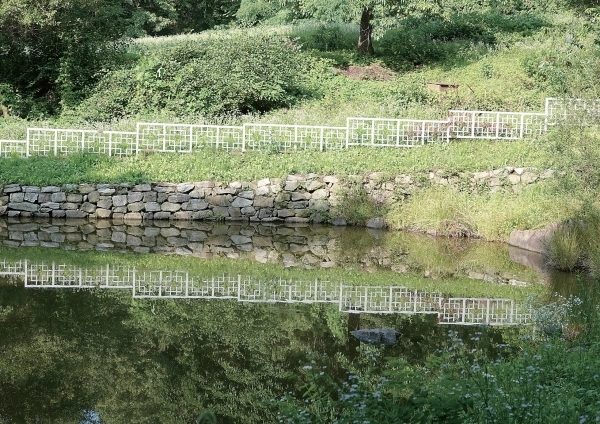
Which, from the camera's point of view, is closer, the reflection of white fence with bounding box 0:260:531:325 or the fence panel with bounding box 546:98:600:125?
the reflection of white fence with bounding box 0:260:531:325

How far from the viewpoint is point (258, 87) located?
25125mm

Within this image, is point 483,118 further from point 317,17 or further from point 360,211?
point 317,17

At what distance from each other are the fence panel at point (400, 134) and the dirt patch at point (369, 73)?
774cm

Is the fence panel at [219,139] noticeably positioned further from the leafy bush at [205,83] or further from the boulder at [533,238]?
the boulder at [533,238]

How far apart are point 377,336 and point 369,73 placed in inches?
801

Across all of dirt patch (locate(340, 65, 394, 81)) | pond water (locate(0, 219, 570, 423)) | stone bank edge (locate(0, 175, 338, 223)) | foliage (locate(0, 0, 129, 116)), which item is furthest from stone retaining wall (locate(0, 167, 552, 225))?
dirt patch (locate(340, 65, 394, 81))

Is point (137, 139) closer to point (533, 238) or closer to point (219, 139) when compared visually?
point (219, 139)

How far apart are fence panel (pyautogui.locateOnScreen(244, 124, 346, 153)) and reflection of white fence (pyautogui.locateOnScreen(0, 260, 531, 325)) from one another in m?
7.13

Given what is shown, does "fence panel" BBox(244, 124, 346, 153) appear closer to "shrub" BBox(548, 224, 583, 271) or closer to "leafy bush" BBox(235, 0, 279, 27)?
"shrub" BBox(548, 224, 583, 271)

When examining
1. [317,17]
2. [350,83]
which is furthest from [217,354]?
[317,17]

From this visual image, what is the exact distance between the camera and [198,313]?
11.4 meters

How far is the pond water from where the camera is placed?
8258 mm

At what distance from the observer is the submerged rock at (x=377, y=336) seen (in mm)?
9898

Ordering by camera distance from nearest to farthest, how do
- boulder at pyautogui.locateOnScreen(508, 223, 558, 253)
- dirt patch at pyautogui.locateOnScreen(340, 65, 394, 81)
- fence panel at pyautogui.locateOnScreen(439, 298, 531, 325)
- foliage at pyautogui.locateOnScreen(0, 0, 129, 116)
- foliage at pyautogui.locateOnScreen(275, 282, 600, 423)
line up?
foliage at pyautogui.locateOnScreen(275, 282, 600, 423) → fence panel at pyautogui.locateOnScreen(439, 298, 531, 325) → boulder at pyautogui.locateOnScreen(508, 223, 558, 253) → foliage at pyautogui.locateOnScreen(0, 0, 129, 116) → dirt patch at pyautogui.locateOnScreen(340, 65, 394, 81)
